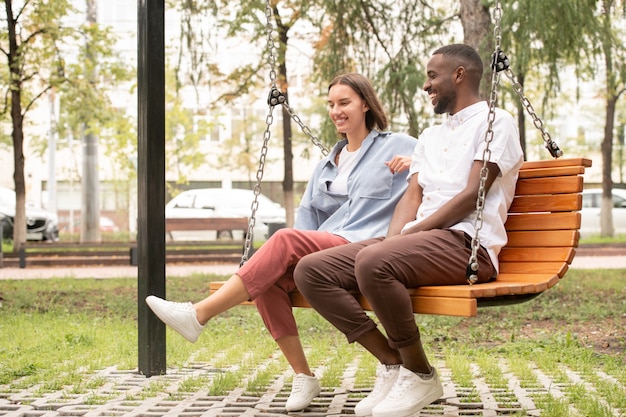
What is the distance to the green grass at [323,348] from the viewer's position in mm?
4738

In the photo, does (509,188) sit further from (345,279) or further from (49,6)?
(49,6)

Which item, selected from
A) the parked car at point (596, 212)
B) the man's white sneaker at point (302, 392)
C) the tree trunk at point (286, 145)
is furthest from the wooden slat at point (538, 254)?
the parked car at point (596, 212)

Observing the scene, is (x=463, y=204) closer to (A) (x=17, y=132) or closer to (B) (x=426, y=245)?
(B) (x=426, y=245)

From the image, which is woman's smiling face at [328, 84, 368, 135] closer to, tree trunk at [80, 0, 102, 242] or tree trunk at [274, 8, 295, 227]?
tree trunk at [274, 8, 295, 227]

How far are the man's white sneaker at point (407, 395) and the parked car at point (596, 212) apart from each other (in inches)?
825

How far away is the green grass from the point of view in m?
4.74

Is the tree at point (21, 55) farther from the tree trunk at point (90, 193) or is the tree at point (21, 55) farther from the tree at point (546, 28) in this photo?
the tree at point (546, 28)

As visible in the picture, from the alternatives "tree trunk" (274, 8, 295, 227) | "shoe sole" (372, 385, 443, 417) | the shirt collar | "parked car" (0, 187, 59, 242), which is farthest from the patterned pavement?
"parked car" (0, 187, 59, 242)

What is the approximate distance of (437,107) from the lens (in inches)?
158

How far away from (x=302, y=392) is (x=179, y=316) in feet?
2.21

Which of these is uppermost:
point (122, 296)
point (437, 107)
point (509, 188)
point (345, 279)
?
point (437, 107)

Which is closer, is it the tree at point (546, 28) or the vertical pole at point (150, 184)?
the vertical pole at point (150, 184)

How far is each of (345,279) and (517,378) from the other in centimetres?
170

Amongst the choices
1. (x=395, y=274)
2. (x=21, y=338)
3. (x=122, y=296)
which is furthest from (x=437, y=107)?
(x=122, y=296)
